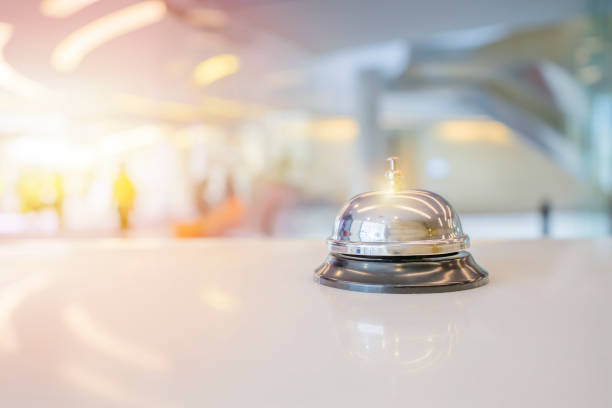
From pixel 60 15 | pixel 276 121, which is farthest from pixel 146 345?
pixel 276 121

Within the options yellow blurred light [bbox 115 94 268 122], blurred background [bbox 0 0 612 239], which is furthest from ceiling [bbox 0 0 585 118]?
yellow blurred light [bbox 115 94 268 122]

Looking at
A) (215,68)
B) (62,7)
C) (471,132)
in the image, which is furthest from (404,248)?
(471,132)

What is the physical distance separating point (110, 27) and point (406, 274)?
3.72 meters

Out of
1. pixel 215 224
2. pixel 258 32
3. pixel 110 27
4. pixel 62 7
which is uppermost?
pixel 258 32

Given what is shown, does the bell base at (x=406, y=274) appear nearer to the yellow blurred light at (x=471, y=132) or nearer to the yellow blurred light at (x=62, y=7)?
the yellow blurred light at (x=62, y=7)

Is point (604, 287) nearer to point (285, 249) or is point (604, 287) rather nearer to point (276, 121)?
point (285, 249)

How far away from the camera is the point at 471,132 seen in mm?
10703

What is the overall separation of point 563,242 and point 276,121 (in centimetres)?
849

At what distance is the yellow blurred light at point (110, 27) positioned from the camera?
3.34 metres

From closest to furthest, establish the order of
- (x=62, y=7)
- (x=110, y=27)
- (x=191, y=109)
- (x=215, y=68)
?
(x=62, y=7)
(x=110, y=27)
(x=215, y=68)
(x=191, y=109)

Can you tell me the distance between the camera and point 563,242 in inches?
29.6

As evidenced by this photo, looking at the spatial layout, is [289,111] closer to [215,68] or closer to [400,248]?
[215,68]

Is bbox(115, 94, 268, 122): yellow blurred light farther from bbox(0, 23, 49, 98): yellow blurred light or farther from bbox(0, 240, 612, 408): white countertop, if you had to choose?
bbox(0, 240, 612, 408): white countertop

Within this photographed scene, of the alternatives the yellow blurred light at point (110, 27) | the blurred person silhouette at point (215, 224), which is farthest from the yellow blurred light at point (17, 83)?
the blurred person silhouette at point (215, 224)
